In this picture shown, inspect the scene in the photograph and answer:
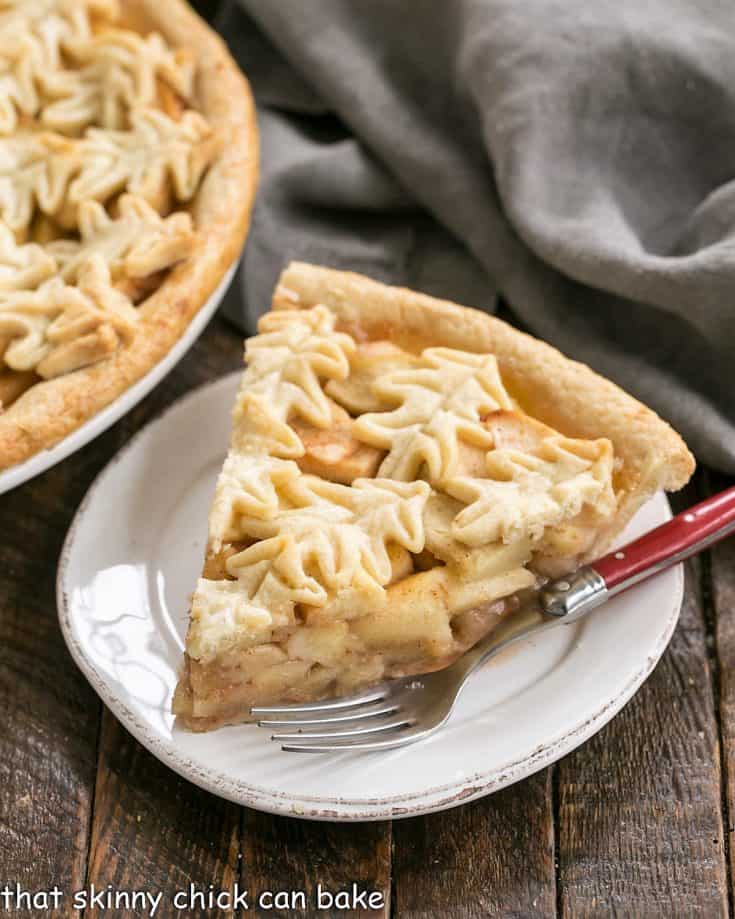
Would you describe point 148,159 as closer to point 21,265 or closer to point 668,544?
point 21,265

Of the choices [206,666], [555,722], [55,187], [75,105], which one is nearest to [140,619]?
[206,666]

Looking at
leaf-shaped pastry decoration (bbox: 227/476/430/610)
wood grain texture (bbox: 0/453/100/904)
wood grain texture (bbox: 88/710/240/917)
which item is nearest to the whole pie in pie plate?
wood grain texture (bbox: 0/453/100/904)

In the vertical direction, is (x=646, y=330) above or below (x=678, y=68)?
below

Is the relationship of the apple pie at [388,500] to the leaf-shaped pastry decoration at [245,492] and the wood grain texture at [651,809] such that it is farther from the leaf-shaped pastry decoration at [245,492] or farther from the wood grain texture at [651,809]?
the wood grain texture at [651,809]

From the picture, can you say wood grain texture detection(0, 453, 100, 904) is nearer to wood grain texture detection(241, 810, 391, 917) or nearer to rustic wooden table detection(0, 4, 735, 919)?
rustic wooden table detection(0, 4, 735, 919)

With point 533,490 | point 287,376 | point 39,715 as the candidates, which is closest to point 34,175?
→ point 287,376

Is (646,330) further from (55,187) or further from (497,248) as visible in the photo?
(55,187)
